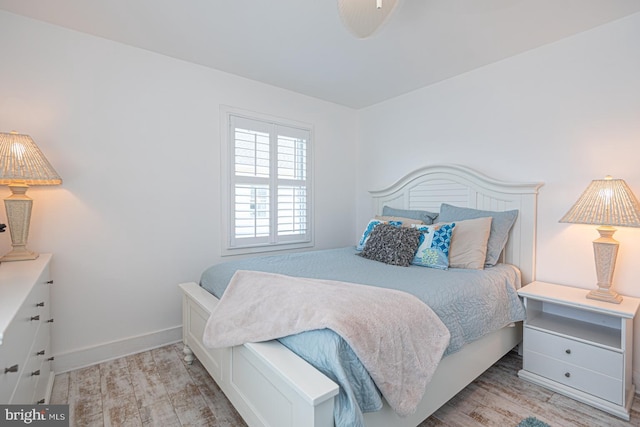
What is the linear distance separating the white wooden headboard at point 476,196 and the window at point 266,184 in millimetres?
984

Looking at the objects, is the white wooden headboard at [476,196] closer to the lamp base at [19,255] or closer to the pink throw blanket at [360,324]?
the pink throw blanket at [360,324]

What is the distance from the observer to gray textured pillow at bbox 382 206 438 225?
287cm

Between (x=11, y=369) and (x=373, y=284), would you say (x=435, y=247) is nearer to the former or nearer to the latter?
(x=373, y=284)

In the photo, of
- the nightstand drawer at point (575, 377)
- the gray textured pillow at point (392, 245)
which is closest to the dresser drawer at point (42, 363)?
the gray textured pillow at point (392, 245)

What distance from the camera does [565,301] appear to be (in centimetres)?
196

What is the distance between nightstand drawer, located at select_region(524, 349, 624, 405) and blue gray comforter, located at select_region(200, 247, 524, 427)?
0.30 metres

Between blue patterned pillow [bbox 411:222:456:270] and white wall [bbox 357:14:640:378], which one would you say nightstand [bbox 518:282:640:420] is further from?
blue patterned pillow [bbox 411:222:456:270]

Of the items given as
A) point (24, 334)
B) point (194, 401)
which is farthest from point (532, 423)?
point (24, 334)

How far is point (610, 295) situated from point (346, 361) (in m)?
1.89

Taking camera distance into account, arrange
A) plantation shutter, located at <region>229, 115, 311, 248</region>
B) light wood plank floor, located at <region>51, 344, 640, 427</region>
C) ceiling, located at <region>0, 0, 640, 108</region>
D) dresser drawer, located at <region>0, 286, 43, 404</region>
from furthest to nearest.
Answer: plantation shutter, located at <region>229, 115, 311, 248</region> < ceiling, located at <region>0, 0, 640, 108</region> < light wood plank floor, located at <region>51, 344, 640, 427</region> < dresser drawer, located at <region>0, 286, 43, 404</region>

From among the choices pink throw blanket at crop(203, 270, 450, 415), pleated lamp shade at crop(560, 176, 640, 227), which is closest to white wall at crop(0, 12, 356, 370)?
pink throw blanket at crop(203, 270, 450, 415)

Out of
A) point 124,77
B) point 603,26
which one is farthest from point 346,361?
point 603,26

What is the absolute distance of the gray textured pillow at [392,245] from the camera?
2.35 meters

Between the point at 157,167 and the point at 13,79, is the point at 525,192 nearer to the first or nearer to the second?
the point at 157,167
